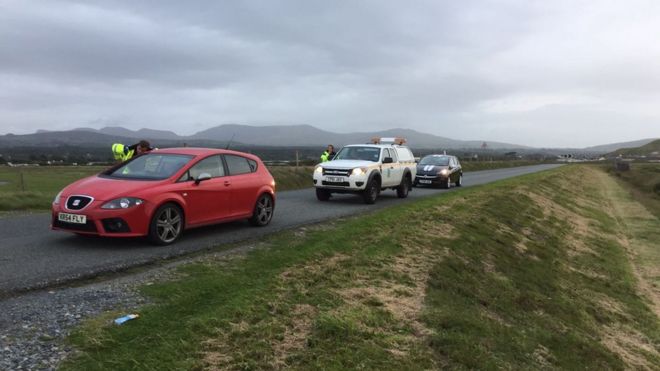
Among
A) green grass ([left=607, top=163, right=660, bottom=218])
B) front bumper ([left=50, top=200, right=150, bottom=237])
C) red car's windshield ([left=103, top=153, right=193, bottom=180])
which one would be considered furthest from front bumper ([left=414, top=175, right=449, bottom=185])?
front bumper ([left=50, top=200, right=150, bottom=237])

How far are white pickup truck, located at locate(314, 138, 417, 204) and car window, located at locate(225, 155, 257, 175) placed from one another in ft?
17.0

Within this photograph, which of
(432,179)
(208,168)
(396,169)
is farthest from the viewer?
(432,179)

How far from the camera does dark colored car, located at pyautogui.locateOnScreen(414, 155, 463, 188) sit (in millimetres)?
24609

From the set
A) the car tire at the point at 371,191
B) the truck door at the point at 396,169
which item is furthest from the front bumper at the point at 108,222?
the truck door at the point at 396,169

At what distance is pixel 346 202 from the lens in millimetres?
16562

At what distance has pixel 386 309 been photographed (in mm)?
5969

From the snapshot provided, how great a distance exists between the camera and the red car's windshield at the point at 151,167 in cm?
877

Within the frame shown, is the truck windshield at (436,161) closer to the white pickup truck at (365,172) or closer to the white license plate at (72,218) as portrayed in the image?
the white pickup truck at (365,172)

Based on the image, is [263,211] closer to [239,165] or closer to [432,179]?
[239,165]

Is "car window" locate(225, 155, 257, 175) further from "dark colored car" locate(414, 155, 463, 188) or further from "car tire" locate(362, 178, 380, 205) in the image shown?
"dark colored car" locate(414, 155, 463, 188)

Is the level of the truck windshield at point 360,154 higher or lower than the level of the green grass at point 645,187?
→ higher

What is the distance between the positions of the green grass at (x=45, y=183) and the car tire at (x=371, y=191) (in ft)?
21.6

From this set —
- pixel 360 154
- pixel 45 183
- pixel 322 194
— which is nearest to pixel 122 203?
pixel 322 194

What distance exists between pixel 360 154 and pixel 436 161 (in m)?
9.89
